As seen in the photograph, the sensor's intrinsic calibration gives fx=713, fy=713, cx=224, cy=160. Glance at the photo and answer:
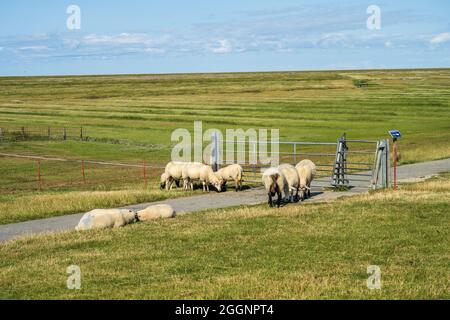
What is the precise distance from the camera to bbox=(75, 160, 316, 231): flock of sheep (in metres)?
17.6

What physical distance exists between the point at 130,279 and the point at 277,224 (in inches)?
225

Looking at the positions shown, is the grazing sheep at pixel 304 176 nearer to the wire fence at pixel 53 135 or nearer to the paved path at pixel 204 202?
the paved path at pixel 204 202

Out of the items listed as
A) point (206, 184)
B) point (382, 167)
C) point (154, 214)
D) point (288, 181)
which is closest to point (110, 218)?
point (154, 214)

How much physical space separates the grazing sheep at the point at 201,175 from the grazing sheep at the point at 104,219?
8.02 m

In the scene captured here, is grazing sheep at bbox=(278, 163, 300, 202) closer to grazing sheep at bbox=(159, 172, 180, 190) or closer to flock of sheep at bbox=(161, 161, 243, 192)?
flock of sheep at bbox=(161, 161, 243, 192)

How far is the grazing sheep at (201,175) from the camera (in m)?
25.8

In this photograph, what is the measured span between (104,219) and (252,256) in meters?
6.06

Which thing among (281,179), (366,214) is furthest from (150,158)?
(366,214)

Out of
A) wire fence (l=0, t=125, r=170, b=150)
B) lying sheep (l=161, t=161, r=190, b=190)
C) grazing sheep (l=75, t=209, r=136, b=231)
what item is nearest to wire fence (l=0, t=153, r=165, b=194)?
lying sheep (l=161, t=161, r=190, b=190)

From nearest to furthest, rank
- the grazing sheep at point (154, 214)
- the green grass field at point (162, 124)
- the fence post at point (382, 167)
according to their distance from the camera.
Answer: the grazing sheep at point (154, 214) → the fence post at point (382, 167) → the green grass field at point (162, 124)

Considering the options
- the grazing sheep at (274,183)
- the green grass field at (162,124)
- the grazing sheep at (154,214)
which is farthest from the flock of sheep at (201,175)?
the grazing sheep at (154,214)

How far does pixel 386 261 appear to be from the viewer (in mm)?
11875

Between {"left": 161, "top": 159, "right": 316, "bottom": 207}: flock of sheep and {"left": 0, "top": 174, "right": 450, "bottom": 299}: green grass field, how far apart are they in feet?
5.57
